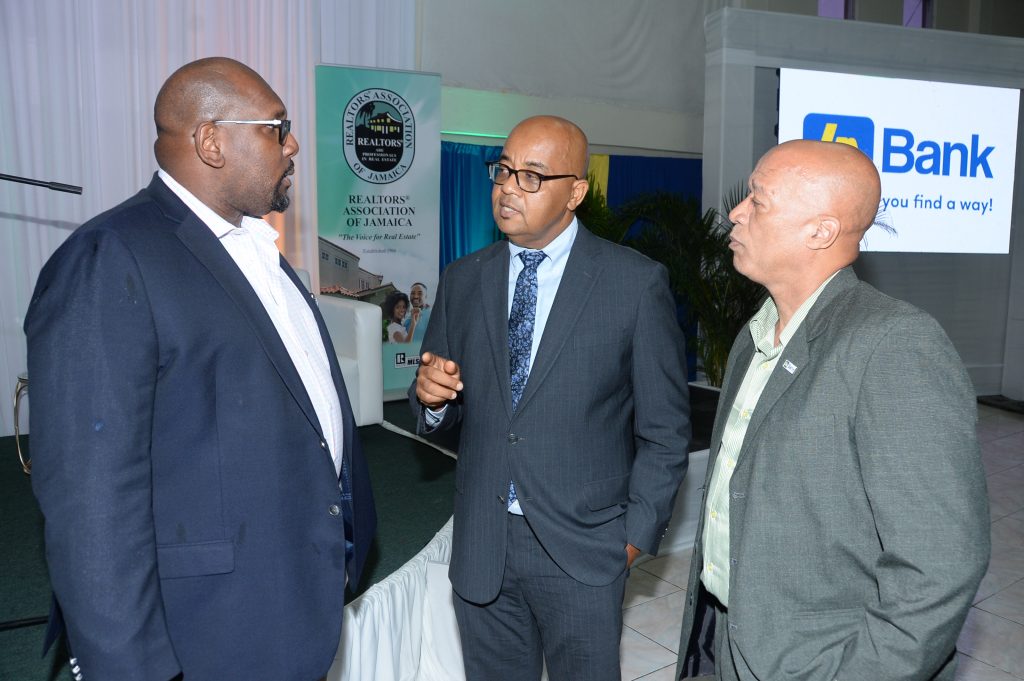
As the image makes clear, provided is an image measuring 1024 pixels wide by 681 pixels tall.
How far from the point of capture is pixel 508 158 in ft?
6.29

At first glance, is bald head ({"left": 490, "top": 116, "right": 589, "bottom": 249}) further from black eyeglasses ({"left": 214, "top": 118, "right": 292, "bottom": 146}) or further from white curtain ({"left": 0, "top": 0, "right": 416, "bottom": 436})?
white curtain ({"left": 0, "top": 0, "right": 416, "bottom": 436})

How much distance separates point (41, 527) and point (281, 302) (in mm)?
2560

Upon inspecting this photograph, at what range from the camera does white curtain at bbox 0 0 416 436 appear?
200 inches

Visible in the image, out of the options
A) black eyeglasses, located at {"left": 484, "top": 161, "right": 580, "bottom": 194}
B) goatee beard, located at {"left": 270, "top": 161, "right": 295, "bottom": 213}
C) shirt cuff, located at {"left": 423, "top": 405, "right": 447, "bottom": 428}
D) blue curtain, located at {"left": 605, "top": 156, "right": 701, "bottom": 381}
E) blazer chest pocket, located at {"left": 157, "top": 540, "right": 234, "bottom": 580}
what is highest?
blue curtain, located at {"left": 605, "top": 156, "right": 701, "bottom": 381}

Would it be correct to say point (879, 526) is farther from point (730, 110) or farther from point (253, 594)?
point (730, 110)

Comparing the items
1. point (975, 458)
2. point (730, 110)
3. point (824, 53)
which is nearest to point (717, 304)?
point (730, 110)

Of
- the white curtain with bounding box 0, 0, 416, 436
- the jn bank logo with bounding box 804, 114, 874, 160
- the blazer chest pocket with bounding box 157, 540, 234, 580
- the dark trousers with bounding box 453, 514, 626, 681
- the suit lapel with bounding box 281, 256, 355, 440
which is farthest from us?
the jn bank logo with bounding box 804, 114, 874, 160

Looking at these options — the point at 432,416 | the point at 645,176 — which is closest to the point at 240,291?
the point at 432,416

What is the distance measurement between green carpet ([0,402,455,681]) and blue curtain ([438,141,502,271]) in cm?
260

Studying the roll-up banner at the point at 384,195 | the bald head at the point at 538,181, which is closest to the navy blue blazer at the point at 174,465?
the bald head at the point at 538,181

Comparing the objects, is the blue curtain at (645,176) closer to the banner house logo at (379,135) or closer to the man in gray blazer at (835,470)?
the banner house logo at (379,135)

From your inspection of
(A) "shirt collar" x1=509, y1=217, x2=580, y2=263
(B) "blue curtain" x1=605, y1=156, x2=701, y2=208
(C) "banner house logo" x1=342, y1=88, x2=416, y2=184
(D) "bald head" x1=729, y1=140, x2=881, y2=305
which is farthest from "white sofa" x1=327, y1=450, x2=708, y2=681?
(B) "blue curtain" x1=605, y1=156, x2=701, y2=208

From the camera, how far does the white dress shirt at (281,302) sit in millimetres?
1405

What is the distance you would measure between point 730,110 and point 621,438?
5.29m
